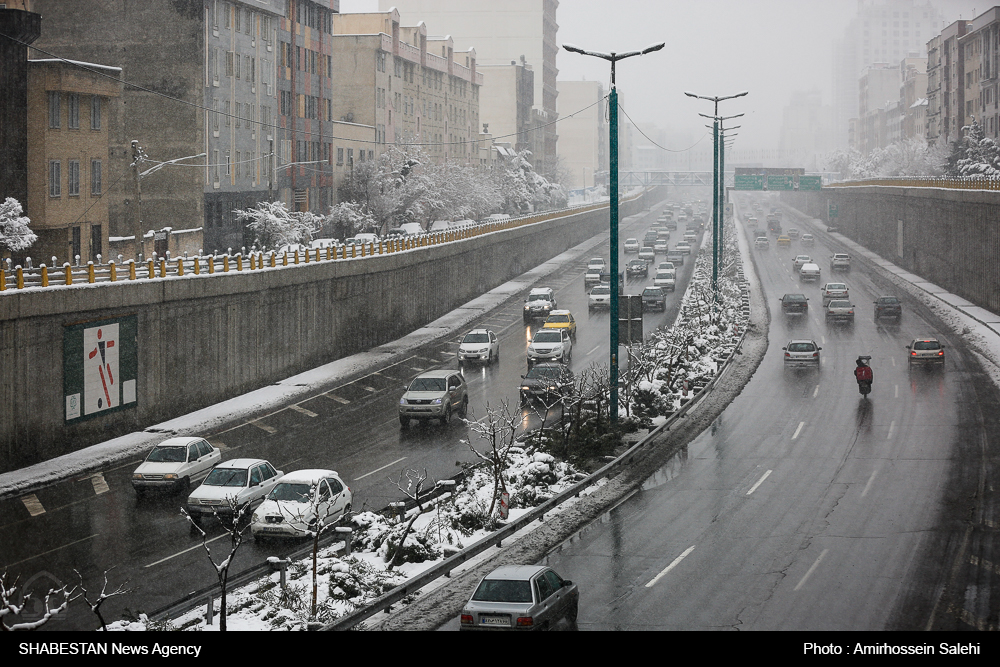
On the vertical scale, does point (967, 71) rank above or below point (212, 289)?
above

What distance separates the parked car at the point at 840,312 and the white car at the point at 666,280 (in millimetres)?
15484

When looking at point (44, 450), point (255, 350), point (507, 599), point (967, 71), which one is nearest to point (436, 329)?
point (255, 350)

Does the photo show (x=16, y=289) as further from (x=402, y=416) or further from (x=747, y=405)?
(x=747, y=405)

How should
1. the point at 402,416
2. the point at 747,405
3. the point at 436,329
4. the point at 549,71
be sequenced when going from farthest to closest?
the point at 549,71 < the point at 436,329 < the point at 747,405 < the point at 402,416

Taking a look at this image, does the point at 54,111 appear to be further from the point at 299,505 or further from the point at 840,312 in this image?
the point at 840,312

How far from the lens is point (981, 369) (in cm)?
4403

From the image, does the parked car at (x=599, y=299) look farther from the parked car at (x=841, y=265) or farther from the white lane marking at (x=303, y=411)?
the white lane marking at (x=303, y=411)

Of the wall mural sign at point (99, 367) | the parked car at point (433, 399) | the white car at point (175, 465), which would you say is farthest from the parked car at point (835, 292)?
the white car at point (175, 465)

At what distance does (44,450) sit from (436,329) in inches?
1219

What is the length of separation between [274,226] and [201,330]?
31.3 m

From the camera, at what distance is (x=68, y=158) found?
53781mm

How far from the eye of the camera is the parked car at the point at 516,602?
588 inches

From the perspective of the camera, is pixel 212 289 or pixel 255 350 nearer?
pixel 212 289

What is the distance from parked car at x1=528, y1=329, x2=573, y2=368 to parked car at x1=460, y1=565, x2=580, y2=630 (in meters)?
30.5
